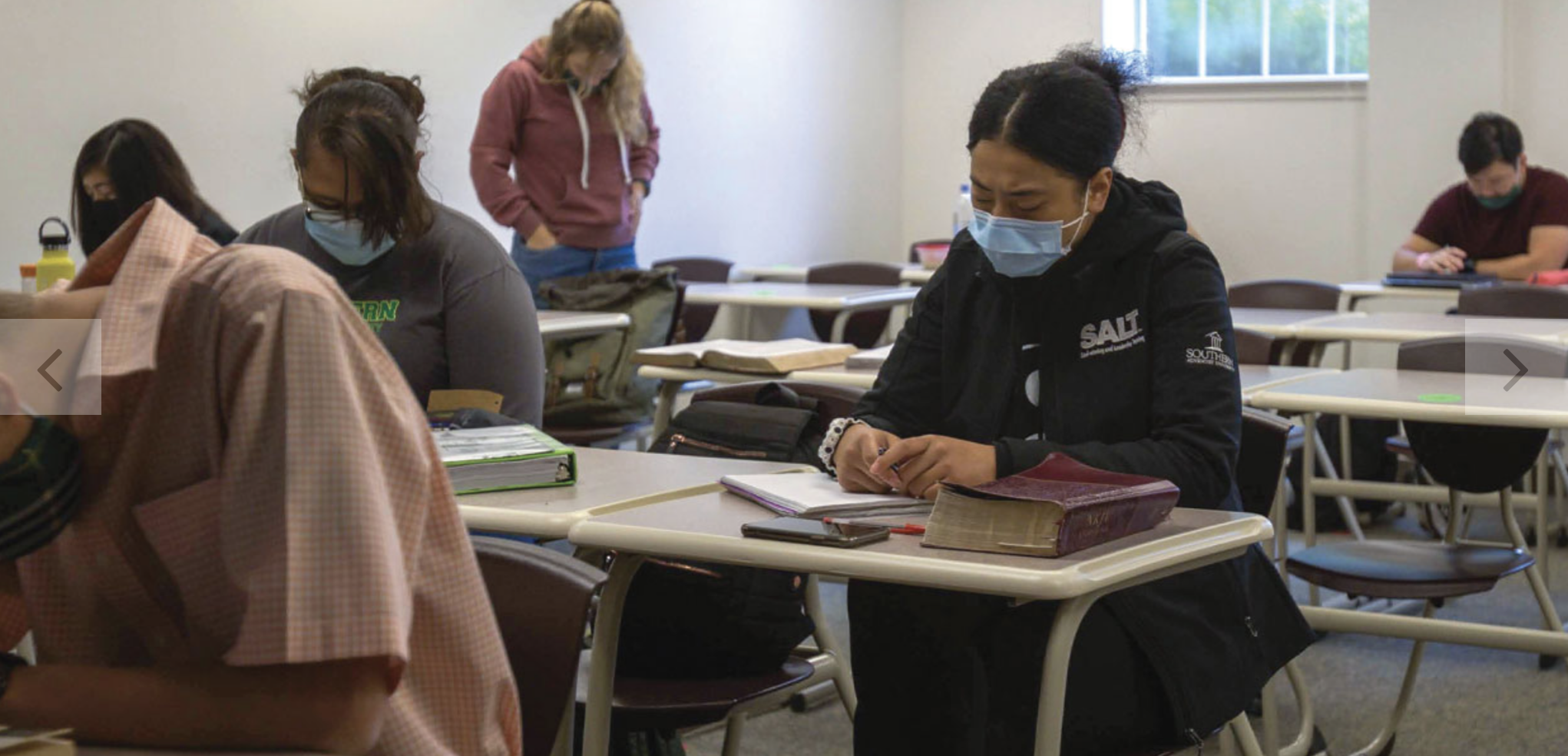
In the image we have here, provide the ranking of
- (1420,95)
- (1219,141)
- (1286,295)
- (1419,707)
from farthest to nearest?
(1219,141), (1420,95), (1286,295), (1419,707)

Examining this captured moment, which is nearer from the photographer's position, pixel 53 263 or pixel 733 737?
pixel 733 737

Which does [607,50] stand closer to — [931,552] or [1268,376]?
[1268,376]

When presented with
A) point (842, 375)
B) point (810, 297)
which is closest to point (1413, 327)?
point (842, 375)

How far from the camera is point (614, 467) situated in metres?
2.31

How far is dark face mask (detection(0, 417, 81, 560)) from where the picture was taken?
99 cm

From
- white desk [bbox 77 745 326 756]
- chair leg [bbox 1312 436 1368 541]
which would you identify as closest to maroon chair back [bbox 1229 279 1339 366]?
Result: chair leg [bbox 1312 436 1368 541]

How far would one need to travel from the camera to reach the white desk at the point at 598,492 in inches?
75.7

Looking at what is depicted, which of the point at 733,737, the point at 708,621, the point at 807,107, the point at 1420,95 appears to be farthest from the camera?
the point at 807,107

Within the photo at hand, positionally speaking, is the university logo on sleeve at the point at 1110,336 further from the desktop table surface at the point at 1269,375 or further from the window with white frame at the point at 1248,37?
the window with white frame at the point at 1248,37

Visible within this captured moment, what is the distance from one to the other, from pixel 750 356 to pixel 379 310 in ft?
3.87

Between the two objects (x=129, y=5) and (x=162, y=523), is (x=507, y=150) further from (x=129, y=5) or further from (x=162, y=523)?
(x=162, y=523)

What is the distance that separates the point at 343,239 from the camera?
248cm

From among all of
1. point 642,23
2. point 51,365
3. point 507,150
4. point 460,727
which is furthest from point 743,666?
point 642,23

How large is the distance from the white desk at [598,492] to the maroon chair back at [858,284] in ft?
11.7
